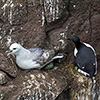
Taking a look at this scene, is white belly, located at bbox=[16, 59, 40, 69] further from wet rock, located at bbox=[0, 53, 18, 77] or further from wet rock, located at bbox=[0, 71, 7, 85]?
wet rock, located at bbox=[0, 71, 7, 85]

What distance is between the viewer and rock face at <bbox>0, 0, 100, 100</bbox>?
2.91 meters

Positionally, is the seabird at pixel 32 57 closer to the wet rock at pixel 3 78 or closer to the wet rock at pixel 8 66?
the wet rock at pixel 8 66

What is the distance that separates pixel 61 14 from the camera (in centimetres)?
320

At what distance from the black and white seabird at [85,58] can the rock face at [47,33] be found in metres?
0.16

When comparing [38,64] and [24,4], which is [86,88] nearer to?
[38,64]

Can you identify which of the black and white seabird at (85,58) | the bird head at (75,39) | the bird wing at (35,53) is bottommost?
the black and white seabird at (85,58)

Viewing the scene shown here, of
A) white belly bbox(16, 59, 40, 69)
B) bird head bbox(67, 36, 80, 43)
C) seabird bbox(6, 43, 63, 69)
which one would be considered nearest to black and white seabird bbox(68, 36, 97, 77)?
bird head bbox(67, 36, 80, 43)

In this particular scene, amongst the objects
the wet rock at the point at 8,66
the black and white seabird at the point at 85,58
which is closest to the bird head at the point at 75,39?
the black and white seabird at the point at 85,58

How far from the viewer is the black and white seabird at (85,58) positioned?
3.17m

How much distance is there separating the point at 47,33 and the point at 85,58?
30.9 inches

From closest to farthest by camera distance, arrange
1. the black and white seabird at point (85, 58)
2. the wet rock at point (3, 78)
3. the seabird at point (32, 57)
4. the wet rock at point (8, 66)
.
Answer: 1. the wet rock at point (3, 78)
2. the wet rock at point (8, 66)
3. the seabird at point (32, 57)
4. the black and white seabird at point (85, 58)

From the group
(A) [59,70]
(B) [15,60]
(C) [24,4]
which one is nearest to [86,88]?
(A) [59,70]

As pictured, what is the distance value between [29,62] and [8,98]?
683 millimetres

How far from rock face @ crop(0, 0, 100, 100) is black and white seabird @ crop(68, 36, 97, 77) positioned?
0.16 metres
